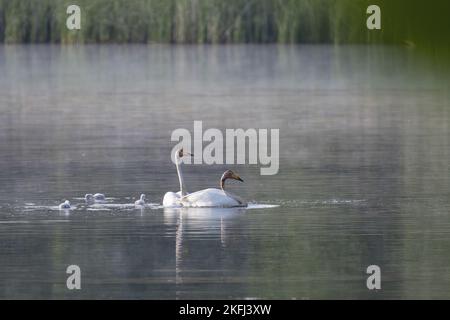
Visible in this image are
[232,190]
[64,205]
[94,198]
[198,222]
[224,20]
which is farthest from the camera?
[224,20]

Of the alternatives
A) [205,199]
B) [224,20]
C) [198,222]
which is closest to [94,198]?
[205,199]

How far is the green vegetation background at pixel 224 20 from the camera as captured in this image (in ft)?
145

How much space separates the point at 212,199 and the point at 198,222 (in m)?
1.14

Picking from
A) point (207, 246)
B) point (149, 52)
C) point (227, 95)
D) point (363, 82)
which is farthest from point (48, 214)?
point (149, 52)

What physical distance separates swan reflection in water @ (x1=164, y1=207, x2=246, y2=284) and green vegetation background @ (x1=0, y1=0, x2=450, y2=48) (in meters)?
24.4

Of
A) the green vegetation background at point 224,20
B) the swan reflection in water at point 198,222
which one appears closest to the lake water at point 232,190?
the swan reflection in water at point 198,222

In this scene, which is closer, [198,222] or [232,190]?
[198,222]

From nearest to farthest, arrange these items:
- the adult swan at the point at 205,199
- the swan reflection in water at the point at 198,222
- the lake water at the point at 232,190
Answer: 1. the lake water at the point at 232,190
2. the swan reflection in water at the point at 198,222
3. the adult swan at the point at 205,199

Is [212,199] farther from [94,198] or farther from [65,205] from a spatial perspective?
[65,205]

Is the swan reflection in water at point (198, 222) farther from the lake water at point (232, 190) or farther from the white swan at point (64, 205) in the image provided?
the white swan at point (64, 205)

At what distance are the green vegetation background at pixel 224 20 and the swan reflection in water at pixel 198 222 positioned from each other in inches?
959

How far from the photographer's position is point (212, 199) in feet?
58.8

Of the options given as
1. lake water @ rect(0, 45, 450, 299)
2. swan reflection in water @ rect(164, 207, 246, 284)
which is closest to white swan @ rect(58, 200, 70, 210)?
lake water @ rect(0, 45, 450, 299)

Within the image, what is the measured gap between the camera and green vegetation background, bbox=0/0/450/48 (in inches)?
1738
